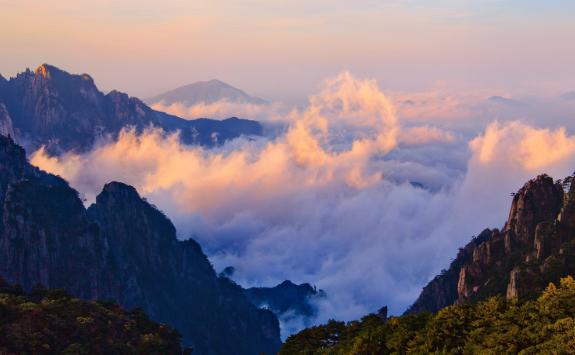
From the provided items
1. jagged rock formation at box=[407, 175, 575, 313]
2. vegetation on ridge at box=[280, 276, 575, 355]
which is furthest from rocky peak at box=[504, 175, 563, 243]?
vegetation on ridge at box=[280, 276, 575, 355]

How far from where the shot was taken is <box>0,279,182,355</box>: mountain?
106 m

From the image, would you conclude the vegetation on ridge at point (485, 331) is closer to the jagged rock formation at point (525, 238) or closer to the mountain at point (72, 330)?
the mountain at point (72, 330)

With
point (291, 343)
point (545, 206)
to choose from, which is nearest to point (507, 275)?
point (545, 206)

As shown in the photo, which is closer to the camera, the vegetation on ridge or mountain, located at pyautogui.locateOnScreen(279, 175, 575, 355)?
the vegetation on ridge

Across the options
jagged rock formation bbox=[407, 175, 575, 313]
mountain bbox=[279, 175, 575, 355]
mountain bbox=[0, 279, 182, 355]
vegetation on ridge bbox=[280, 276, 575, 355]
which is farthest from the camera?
jagged rock formation bbox=[407, 175, 575, 313]

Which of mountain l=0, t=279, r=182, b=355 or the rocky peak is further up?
the rocky peak

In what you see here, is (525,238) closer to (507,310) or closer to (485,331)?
(507,310)

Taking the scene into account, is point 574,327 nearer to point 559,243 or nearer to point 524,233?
point 559,243

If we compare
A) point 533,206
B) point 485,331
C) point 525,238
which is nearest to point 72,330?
point 485,331

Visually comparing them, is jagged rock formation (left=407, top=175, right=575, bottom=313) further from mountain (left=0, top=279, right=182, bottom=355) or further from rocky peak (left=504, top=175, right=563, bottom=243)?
mountain (left=0, top=279, right=182, bottom=355)

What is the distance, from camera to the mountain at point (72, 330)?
106500 mm

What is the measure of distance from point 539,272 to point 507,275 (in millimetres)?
22014

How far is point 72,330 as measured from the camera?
378 ft

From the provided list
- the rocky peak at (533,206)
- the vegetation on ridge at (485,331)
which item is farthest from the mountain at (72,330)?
the rocky peak at (533,206)
